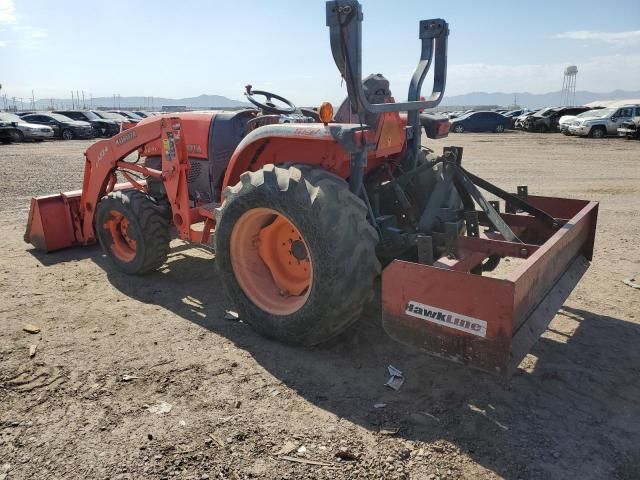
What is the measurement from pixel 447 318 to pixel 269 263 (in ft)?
5.10

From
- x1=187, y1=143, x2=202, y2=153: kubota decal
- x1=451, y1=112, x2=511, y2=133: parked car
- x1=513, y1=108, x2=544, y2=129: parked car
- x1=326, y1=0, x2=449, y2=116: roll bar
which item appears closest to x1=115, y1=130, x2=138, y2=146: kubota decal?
x1=187, y1=143, x2=202, y2=153: kubota decal

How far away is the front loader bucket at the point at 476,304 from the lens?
258cm

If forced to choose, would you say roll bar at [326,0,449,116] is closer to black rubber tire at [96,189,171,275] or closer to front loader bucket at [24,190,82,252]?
black rubber tire at [96,189,171,275]

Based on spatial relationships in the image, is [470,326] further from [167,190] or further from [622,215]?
[622,215]

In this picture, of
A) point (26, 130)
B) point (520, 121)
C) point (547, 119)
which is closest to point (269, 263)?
point (26, 130)

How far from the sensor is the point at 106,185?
5492mm

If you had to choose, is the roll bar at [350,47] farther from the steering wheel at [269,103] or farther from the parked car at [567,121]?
the parked car at [567,121]

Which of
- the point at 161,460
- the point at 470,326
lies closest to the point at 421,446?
the point at 470,326

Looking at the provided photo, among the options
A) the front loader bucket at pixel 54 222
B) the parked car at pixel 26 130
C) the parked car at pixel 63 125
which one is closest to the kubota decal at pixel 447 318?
the front loader bucket at pixel 54 222

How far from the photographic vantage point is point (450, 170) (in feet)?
13.5

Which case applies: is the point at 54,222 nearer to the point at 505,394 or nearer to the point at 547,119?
the point at 505,394

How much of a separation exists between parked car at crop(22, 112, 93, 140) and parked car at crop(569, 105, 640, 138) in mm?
23171

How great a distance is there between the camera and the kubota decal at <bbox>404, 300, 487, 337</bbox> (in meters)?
2.63

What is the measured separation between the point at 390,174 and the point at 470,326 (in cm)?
186
